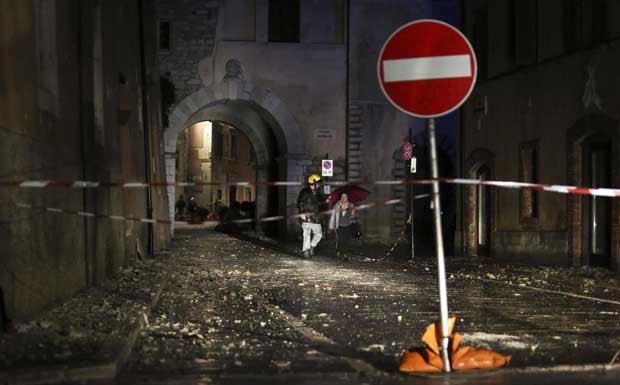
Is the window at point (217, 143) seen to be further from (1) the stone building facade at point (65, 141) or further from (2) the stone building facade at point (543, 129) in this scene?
(1) the stone building facade at point (65, 141)

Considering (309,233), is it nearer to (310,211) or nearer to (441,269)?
(310,211)

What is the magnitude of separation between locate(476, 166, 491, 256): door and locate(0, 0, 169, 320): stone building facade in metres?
9.02

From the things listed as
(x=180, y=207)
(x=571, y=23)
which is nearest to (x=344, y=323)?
(x=571, y=23)

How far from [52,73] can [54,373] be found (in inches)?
176

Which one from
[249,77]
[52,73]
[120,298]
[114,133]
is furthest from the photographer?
[249,77]

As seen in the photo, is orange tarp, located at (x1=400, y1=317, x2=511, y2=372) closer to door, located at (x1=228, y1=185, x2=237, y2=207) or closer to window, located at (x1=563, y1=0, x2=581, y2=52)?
window, located at (x1=563, y1=0, x2=581, y2=52)

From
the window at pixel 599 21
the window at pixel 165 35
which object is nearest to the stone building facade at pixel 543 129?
the window at pixel 599 21

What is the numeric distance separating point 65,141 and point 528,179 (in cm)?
1195

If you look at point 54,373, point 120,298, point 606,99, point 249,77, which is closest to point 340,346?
point 54,373

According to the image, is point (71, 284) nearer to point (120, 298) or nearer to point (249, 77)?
point (120, 298)

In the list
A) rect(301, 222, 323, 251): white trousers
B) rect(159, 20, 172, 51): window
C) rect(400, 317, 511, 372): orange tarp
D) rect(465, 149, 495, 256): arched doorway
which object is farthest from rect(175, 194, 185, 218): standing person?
rect(400, 317, 511, 372): orange tarp

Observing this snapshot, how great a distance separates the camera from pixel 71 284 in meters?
9.69

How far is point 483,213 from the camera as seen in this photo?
2148 centimetres

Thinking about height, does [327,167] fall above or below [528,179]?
above
